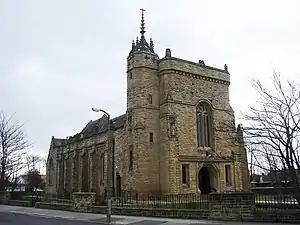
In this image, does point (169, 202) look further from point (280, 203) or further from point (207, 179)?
point (207, 179)

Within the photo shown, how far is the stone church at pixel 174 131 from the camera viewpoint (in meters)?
35.3

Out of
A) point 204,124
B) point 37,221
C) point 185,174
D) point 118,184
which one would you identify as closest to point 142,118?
point 185,174

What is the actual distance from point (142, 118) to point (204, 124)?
23.7 ft

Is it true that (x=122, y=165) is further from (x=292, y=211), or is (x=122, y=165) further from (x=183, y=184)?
(x=292, y=211)

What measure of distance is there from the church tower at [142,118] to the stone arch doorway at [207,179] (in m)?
5.64

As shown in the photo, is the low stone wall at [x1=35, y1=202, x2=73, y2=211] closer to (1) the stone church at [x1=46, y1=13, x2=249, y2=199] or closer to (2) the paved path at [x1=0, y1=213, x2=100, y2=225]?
(2) the paved path at [x1=0, y1=213, x2=100, y2=225]

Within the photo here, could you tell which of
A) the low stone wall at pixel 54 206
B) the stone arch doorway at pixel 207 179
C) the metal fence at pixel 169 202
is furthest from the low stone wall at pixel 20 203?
the stone arch doorway at pixel 207 179

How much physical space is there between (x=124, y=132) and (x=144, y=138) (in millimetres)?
3821

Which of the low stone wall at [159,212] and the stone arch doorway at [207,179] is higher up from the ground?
the stone arch doorway at [207,179]

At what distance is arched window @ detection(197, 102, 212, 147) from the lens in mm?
38875

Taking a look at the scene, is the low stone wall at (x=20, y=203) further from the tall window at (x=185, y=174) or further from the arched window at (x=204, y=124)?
the arched window at (x=204, y=124)

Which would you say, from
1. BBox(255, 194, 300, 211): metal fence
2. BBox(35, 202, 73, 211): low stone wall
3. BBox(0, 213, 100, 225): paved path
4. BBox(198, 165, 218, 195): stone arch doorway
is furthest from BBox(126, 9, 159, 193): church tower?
BBox(255, 194, 300, 211): metal fence

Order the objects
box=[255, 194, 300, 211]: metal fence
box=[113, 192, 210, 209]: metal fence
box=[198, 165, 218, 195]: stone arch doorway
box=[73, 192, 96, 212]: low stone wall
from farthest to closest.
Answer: box=[198, 165, 218, 195]: stone arch doorway → box=[73, 192, 96, 212]: low stone wall → box=[113, 192, 210, 209]: metal fence → box=[255, 194, 300, 211]: metal fence

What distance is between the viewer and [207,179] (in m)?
39.1
